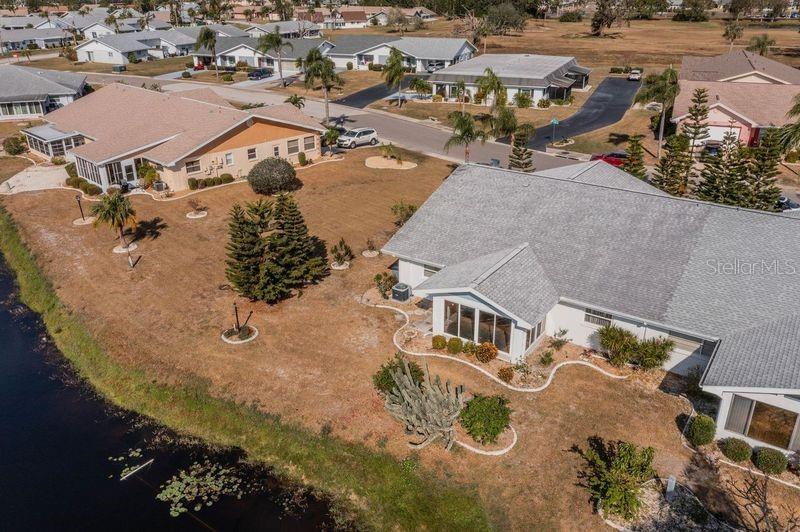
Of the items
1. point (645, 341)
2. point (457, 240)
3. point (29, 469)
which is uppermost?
point (457, 240)

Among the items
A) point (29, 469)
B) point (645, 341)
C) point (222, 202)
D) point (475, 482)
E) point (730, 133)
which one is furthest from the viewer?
point (730, 133)

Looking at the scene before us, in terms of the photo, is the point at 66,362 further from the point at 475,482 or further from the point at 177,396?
the point at 475,482

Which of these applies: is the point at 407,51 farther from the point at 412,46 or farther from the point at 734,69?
the point at 734,69

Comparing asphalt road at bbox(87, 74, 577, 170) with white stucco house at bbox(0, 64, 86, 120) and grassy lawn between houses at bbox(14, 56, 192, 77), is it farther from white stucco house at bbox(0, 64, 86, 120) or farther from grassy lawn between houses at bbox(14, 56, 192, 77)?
white stucco house at bbox(0, 64, 86, 120)

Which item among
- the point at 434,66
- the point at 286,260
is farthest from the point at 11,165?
the point at 434,66

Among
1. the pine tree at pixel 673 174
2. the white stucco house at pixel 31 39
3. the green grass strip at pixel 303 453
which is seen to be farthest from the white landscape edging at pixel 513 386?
the white stucco house at pixel 31 39

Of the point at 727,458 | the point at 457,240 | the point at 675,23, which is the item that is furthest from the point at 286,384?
the point at 675,23
